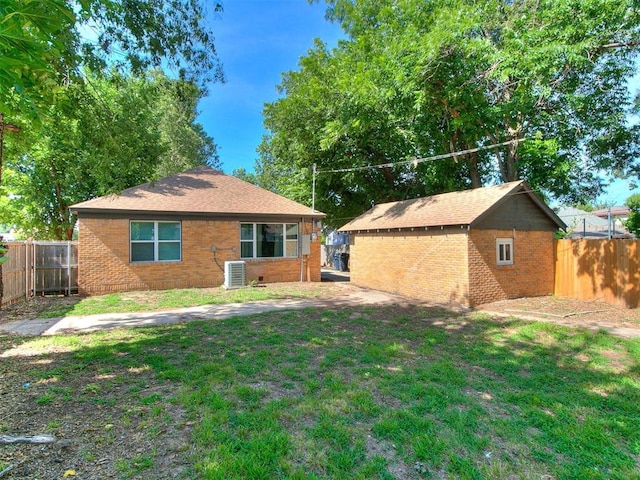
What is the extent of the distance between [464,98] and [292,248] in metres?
8.53

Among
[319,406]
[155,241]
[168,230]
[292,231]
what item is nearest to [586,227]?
[292,231]

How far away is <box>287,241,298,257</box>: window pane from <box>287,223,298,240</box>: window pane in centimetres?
21

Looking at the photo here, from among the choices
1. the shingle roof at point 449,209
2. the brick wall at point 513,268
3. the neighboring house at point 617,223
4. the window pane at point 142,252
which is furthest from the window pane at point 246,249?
the neighboring house at point 617,223

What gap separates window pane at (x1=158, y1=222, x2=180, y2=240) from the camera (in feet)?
40.8

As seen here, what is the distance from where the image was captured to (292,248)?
48.3 feet

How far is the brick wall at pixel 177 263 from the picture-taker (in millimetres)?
11367

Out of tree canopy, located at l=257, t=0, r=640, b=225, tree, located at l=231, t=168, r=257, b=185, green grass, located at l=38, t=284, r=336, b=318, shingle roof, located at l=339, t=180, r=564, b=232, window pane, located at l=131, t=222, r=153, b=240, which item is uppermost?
tree, located at l=231, t=168, r=257, b=185

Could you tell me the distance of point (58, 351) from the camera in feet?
18.0

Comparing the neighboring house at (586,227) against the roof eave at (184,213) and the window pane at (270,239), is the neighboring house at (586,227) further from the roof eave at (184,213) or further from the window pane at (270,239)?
the window pane at (270,239)

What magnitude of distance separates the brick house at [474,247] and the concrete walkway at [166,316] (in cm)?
141

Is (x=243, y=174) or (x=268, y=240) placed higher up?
(x=243, y=174)

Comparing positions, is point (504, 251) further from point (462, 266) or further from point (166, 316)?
point (166, 316)

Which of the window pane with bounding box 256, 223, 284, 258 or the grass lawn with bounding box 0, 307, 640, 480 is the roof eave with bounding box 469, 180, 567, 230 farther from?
the window pane with bounding box 256, 223, 284, 258

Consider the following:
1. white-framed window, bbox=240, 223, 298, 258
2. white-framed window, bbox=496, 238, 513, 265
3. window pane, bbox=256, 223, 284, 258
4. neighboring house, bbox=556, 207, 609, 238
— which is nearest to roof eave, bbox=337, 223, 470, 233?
white-framed window, bbox=496, 238, 513, 265
